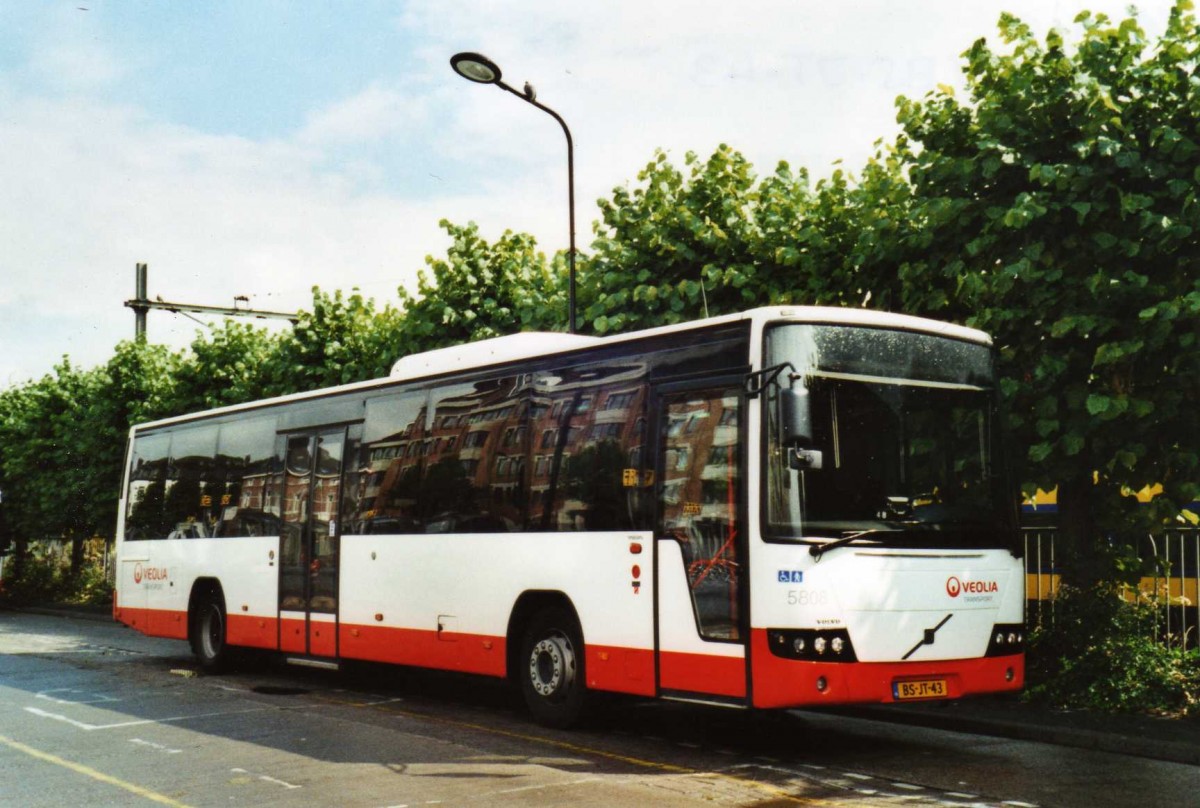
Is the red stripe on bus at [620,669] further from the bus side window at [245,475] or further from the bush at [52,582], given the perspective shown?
the bush at [52,582]

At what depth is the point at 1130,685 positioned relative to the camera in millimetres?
12086

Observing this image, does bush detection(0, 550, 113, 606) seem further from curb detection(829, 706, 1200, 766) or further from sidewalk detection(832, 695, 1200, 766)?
sidewalk detection(832, 695, 1200, 766)

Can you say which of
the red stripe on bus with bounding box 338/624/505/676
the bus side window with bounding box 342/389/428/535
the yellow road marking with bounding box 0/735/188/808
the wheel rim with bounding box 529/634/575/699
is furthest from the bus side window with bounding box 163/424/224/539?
the wheel rim with bounding box 529/634/575/699

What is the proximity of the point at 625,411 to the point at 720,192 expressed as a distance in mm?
6846

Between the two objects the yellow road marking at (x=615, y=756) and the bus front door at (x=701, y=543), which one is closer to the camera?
the yellow road marking at (x=615, y=756)

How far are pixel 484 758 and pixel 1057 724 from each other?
487 centimetres

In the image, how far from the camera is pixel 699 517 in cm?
1018

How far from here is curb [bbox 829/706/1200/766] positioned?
403 inches

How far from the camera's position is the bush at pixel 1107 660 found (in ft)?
39.4

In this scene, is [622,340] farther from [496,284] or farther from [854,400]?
[496,284]

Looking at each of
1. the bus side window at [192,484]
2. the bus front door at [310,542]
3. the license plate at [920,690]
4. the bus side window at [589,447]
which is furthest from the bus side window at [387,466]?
the license plate at [920,690]

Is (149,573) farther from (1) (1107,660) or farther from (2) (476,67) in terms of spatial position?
(1) (1107,660)

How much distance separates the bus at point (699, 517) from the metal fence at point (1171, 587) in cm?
282

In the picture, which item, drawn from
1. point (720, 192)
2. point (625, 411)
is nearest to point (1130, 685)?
point (625, 411)
